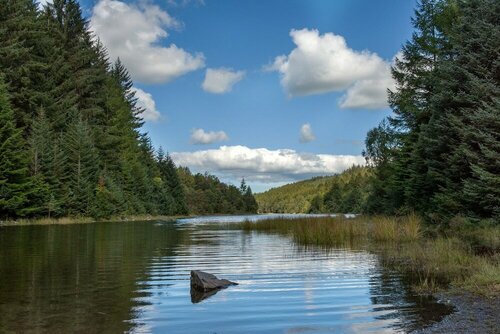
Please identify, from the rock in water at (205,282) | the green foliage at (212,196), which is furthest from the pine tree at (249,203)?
the rock in water at (205,282)

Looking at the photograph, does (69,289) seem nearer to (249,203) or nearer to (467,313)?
(467,313)

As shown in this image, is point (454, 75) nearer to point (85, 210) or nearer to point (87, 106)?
point (85, 210)

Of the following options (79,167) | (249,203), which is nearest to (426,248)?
(79,167)

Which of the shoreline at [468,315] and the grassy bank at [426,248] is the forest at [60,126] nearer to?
the grassy bank at [426,248]

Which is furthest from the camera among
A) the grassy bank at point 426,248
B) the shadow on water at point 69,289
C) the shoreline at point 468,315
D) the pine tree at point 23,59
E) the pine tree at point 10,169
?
the pine tree at point 23,59

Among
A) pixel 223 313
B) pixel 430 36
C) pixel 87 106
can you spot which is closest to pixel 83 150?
pixel 87 106

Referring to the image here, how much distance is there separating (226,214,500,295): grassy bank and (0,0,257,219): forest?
91.0 ft

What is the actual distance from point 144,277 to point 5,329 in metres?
5.12

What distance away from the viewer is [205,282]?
10195 millimetres

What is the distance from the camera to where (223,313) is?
26.8ft

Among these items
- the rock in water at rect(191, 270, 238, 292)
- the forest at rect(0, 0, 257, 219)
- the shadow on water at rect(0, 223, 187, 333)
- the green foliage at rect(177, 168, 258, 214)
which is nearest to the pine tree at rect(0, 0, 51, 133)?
the forest at rect(0, 0, 257, 219)

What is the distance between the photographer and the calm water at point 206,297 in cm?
736

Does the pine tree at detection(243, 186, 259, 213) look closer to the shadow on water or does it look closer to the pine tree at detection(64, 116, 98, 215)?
the pine tree at detection(64, 116, 98, 215)

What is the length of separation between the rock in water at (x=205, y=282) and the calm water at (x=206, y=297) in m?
0.26
